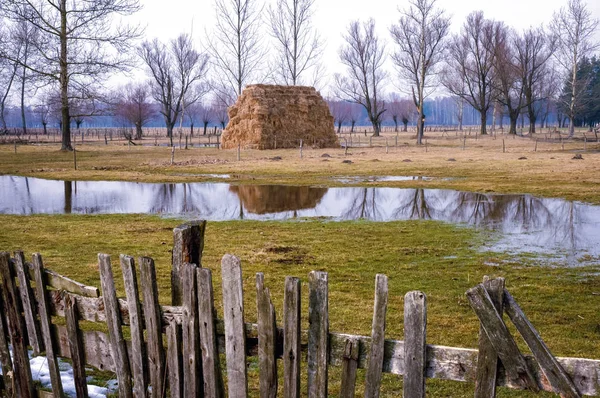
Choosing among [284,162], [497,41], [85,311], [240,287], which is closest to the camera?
[240,287]

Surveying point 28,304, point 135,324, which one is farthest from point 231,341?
point 28,304

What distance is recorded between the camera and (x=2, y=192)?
944 inches

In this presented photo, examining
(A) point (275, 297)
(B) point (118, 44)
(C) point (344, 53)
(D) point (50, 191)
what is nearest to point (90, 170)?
(D) point (50, 191)

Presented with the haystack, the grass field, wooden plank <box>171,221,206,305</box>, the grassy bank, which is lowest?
the grass field

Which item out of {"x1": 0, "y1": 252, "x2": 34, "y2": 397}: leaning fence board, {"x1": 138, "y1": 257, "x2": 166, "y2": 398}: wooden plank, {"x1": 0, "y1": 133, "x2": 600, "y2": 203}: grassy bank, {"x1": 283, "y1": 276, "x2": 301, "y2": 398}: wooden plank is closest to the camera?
{"x1": 283, "y1": 276, "x2": 301, "y2": 398}: wooden plank

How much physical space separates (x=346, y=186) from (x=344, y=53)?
5695 cm

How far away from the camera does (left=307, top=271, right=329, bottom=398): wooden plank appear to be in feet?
10.6

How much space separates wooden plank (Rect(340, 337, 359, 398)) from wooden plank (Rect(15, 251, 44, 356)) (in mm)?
2240

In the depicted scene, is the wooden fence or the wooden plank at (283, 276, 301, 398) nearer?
the wooden fence

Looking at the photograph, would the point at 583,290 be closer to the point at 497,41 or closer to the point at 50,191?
the point at 50,191

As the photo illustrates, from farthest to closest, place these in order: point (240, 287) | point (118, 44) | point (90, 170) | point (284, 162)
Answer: point (118, 44) → point (284, 162) → point (90, 170) → point (240, 287)

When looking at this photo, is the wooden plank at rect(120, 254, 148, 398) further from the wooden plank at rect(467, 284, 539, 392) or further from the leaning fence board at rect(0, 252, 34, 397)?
the wooden plank at rect(467, 284, 539, 392)

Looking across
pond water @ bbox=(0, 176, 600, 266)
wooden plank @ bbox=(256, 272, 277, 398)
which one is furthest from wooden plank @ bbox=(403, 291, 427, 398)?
pond water @ bbox=(0, 176, 600, 266)

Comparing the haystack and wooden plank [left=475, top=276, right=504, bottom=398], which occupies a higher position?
the haystack
